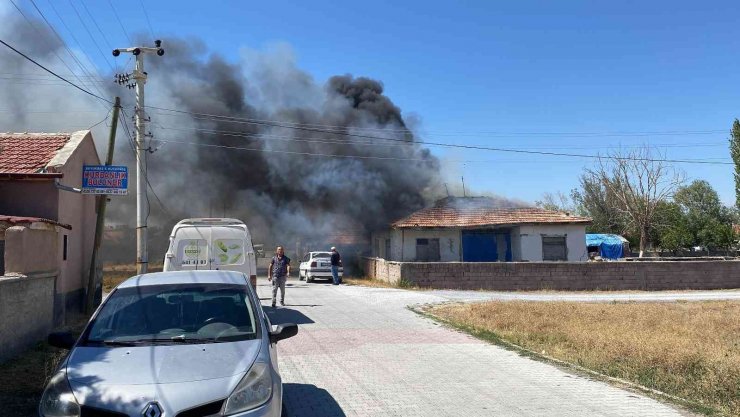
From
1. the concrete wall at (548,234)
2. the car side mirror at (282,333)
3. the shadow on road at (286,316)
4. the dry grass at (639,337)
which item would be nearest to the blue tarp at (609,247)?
the concrete wall at (548,234)

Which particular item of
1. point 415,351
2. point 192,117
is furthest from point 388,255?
point 415,351

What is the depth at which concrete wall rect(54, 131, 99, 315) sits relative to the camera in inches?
438

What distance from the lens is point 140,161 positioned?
17.7m

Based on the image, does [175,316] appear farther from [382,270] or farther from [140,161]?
[382,270]

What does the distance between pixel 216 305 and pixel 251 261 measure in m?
6.35

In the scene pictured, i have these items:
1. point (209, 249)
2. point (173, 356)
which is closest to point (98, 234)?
point (209, 249)

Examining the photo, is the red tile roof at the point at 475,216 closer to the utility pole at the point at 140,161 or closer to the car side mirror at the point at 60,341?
the utility pole at the point at 140,161

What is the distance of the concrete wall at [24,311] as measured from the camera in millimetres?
7410

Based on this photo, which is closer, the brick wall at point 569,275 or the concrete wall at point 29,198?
the concrete wall at point 29,198

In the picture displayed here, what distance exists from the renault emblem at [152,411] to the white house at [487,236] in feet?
72.9

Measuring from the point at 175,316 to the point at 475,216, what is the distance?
75.7ft

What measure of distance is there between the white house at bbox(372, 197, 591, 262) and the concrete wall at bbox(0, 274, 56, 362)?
57.7 feet

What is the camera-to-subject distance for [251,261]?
1130 cm

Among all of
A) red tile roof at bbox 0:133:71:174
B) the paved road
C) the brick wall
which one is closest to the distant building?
red tile roof at bbox 0:133:71:174
